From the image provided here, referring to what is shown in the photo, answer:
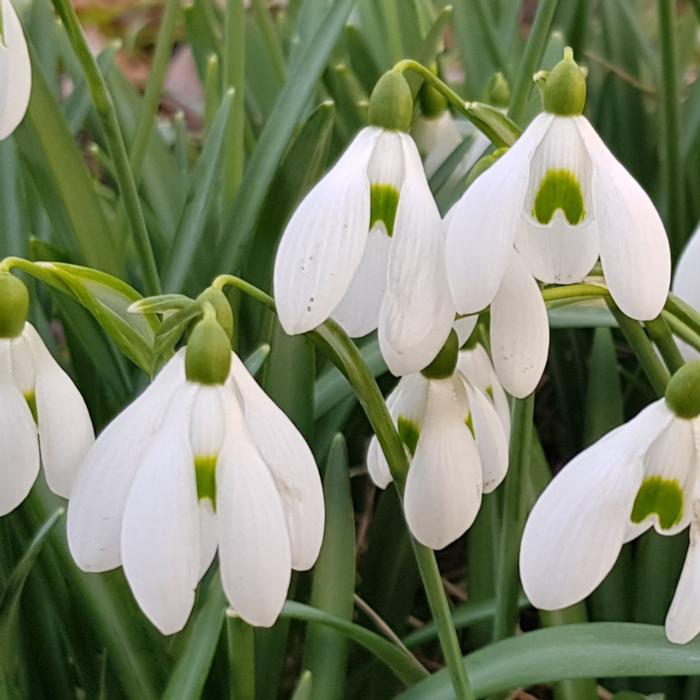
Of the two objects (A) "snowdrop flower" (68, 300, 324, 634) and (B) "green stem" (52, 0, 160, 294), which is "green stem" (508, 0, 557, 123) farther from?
(A) "snowdrop flower" (68, 300, 324, 634)

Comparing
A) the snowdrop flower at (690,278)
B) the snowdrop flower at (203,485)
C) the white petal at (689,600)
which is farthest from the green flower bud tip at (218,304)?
the snowdrop flower at (690,278)

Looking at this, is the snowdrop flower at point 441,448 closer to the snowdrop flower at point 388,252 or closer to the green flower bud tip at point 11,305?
the snowdrop flower at point 388,252

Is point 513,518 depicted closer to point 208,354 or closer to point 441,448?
point 441,448

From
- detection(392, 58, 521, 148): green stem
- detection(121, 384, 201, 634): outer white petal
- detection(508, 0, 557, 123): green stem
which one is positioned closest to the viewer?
detection(121, 384, 201, 634): outer white petal

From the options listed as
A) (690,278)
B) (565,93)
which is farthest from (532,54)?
(565,93)

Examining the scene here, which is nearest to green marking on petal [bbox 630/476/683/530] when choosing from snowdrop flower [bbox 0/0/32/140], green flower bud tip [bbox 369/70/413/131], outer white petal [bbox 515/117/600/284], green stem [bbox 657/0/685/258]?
outer white petal [bbox 515/117/600/284]

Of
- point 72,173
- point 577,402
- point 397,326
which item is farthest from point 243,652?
point 577,402
